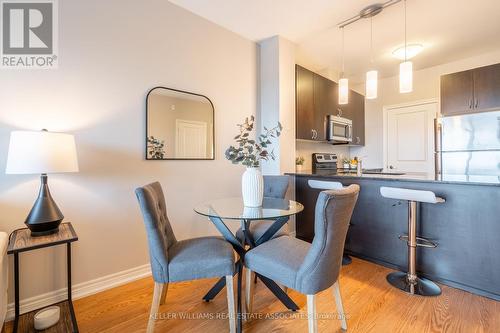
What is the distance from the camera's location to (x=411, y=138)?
4188 millimetres

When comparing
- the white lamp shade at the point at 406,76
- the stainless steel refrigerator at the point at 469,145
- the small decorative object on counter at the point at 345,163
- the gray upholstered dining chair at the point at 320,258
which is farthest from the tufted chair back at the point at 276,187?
the small decorative object on counter at the point at 345,163

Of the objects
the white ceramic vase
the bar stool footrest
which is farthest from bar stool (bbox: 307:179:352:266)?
the white ceramic vase

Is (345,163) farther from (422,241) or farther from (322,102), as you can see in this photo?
(422,241)

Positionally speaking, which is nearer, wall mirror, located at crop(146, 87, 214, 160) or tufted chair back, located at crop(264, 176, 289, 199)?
wall mirror, located at crop(146, 87, 214, 160)

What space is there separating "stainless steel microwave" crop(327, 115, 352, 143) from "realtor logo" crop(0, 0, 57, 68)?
3.23 m

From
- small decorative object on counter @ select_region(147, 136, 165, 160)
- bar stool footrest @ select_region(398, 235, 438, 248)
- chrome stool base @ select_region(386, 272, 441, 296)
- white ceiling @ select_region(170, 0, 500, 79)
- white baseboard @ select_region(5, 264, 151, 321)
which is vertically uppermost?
white ceiling @ select_region(170, 0, 500, 79)

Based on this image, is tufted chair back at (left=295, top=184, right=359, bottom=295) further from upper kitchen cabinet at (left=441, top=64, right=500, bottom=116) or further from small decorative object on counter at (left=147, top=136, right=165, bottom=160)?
upper kitchen cabinet at (left=441, top=64, right=500, bottom=116)

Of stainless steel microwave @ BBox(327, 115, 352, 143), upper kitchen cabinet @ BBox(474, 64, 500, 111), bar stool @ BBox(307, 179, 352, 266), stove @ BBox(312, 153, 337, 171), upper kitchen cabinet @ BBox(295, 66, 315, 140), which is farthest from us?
stove @ BBox(312, 153, 337, 171)

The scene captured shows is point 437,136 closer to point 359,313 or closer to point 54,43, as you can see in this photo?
point 359,313

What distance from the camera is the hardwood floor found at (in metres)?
1.58

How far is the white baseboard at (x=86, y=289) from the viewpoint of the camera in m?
1.69

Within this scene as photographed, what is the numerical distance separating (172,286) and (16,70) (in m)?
1.96

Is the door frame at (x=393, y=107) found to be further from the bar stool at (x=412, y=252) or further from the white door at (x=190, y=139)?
the white door at (x=190, y=139)

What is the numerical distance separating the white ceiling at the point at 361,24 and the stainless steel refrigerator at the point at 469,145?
99 centimetres
